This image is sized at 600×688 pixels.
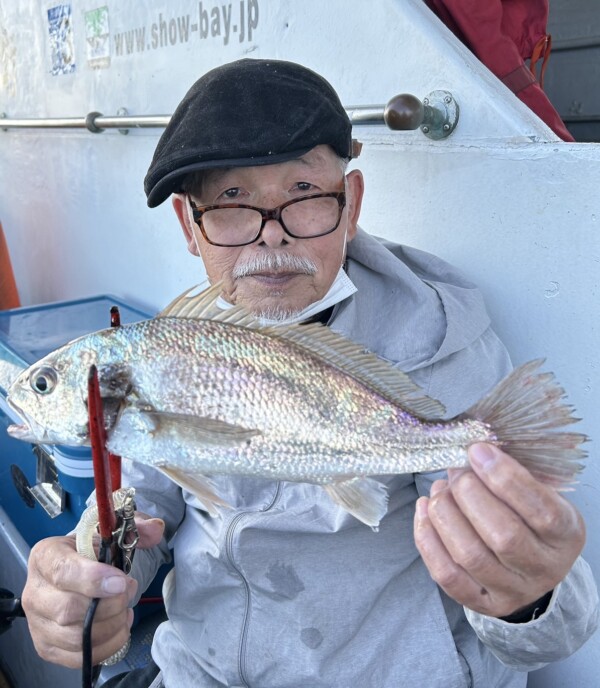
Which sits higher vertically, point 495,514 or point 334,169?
point 334,169

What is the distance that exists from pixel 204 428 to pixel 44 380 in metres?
0.32

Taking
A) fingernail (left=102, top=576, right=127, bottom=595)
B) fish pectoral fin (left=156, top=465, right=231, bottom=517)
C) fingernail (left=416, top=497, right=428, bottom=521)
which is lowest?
fingernail (left=102, top=576, right=127, bottom=595)

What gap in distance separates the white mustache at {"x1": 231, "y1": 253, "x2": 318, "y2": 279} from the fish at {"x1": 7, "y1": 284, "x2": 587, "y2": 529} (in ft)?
1.20

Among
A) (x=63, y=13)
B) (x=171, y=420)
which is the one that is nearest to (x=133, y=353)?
(x=171, y=420)

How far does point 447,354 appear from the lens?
57.0 inches

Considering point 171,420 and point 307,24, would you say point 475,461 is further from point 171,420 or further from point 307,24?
point 307,24

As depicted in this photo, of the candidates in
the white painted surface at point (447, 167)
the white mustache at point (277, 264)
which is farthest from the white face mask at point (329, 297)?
the white painted surface at point (447, 167)

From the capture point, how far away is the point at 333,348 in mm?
1106

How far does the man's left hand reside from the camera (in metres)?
0.95

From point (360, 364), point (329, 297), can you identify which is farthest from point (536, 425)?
point (329, 297)

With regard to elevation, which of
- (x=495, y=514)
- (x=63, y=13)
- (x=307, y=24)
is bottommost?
(x=495, y=514)

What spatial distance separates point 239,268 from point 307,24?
1335mm

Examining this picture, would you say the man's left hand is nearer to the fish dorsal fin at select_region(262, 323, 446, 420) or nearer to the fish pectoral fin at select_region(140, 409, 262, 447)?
the fish dorsal fin at select_region(262, 323, 446, 420)

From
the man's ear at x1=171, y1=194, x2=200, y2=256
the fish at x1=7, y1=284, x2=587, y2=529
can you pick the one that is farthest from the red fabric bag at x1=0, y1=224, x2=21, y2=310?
the fish at x1=7, y1=284, x2=587, y2=529
